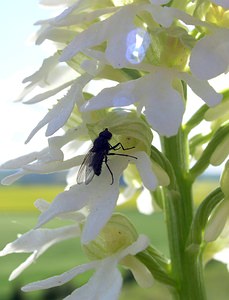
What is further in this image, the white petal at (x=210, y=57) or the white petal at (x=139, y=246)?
the white petal at (x=139, y=246)

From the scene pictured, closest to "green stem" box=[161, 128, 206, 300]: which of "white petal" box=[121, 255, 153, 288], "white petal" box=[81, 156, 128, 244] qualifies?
"white petal" box=[121, 255, 153, 288]

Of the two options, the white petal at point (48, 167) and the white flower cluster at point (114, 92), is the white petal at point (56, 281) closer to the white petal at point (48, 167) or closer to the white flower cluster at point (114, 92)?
the white flower cluster at point (114, 92)

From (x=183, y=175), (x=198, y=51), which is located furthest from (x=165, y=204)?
(x=198, y=51)

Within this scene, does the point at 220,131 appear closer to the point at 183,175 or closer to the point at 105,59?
the point at 183,175

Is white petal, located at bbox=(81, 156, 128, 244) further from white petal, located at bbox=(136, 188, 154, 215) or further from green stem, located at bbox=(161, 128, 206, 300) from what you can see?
white petal, located at bbox=(136, 188, 154, 215)

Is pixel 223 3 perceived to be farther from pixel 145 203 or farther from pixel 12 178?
pixel 145 203

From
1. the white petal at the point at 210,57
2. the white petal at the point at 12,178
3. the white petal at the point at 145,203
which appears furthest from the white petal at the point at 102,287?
the white petal at the point at 145,203
